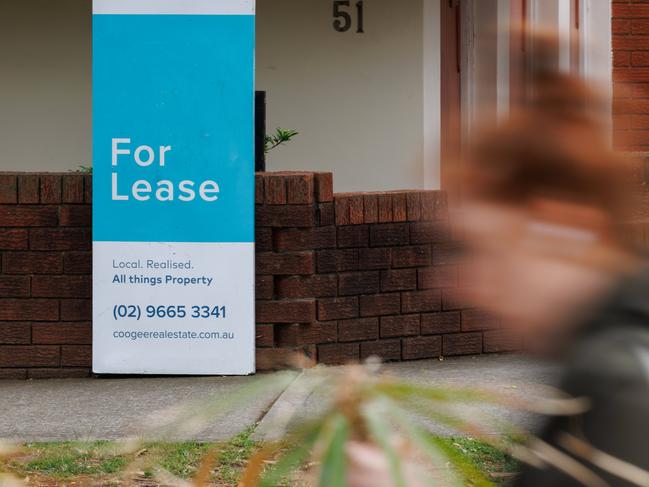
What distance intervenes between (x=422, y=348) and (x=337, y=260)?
90 cm

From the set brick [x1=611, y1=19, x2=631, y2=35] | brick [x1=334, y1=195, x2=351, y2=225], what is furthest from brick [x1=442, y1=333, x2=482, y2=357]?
brick [x1=611, y1=19, x2=631, y2=35]

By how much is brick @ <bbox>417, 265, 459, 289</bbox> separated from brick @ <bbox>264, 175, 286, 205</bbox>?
1.17 meters

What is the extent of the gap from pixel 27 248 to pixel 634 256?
638 centimetres

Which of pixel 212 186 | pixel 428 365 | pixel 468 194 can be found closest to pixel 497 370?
pixel 428 365

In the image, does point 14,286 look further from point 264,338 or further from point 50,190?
point 264,338

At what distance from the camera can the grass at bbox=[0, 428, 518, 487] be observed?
555 cm

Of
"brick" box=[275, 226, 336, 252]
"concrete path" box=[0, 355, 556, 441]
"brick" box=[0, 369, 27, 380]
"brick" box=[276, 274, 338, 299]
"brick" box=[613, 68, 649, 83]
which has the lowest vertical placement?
"concrete path" box=[0, 355, 556, 441]

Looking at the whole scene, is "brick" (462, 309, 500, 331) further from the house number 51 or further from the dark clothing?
the dark clothing

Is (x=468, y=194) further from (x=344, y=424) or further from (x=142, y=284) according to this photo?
(x=142, y=284)

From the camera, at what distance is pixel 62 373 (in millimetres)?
7906

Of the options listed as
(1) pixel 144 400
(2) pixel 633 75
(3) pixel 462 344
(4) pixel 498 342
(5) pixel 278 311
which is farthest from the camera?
(2) pixel 633 75

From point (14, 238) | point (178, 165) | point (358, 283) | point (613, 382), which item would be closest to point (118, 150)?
point (178, 165)

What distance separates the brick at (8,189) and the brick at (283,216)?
60.9 inches

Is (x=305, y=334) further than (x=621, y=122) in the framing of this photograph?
Yes
